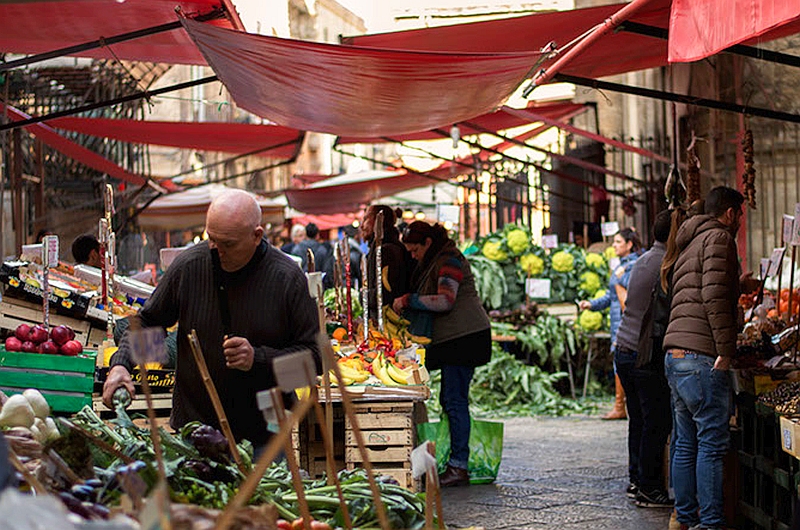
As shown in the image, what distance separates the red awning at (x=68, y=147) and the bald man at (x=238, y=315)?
5.56 meters

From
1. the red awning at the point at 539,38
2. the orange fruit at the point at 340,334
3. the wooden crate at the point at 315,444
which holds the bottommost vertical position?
the wooden crate at the point at 315,444

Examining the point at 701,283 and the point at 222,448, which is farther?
the point at 701,283

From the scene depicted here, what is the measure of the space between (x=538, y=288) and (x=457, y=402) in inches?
232

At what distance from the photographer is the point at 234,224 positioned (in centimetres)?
536

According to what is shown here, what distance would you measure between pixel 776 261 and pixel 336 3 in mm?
53750

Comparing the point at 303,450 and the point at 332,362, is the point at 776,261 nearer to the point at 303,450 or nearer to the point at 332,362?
the point at 303,450

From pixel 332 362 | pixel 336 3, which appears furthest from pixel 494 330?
pixel 336 3

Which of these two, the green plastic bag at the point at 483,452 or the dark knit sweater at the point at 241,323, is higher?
the dark knit sweater at the point at 241,323

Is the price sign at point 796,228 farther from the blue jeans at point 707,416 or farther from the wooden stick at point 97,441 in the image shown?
the wooden stick at point 97,441

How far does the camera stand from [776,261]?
31.4 ft

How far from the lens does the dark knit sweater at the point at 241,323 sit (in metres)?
5.50

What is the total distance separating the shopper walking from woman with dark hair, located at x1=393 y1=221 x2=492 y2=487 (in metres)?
1.11

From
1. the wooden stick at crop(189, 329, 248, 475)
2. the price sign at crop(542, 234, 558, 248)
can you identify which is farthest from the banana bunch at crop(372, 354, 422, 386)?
the price sign at crop(542, 234, 558, 248)

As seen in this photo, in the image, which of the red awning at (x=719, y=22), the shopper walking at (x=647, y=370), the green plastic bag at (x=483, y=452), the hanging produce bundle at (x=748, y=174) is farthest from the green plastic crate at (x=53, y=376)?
the hanging produce bundle at (x=748, y=174)
